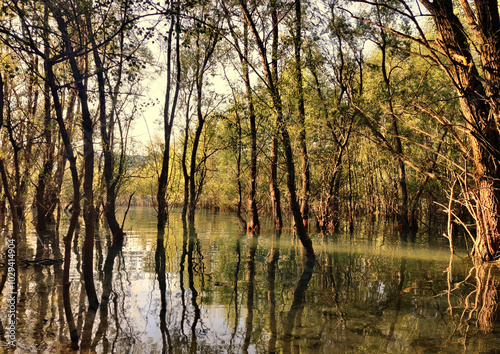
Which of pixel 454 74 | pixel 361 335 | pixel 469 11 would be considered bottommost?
pixel 361 335

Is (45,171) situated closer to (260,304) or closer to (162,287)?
(162,287)

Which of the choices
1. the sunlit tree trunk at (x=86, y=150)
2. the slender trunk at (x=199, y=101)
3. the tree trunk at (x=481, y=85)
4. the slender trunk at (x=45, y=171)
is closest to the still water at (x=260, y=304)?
the sunlit tree trunk at (x=86, y=150)

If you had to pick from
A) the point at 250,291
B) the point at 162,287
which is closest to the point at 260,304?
the point at 250,291

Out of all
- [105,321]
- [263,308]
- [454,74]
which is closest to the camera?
[105,321]

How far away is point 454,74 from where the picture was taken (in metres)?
7.11

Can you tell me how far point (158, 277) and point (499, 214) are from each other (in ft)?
21.2

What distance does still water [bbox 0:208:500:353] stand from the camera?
14.4 feet

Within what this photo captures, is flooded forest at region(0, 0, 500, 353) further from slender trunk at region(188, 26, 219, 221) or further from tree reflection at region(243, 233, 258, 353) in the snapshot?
slender trunk at region(188, 26, 219, 221)

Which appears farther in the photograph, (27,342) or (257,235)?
(257,235)

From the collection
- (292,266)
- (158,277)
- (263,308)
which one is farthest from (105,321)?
(292,266)

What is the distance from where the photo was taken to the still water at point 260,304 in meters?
4.39

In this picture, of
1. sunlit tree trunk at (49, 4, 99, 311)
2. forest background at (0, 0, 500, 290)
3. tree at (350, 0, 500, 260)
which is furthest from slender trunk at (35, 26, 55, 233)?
tree at (350, 0, 500, 260)

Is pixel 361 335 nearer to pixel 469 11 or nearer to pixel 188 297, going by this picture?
pixel 188 297

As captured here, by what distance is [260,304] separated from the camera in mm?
5895
